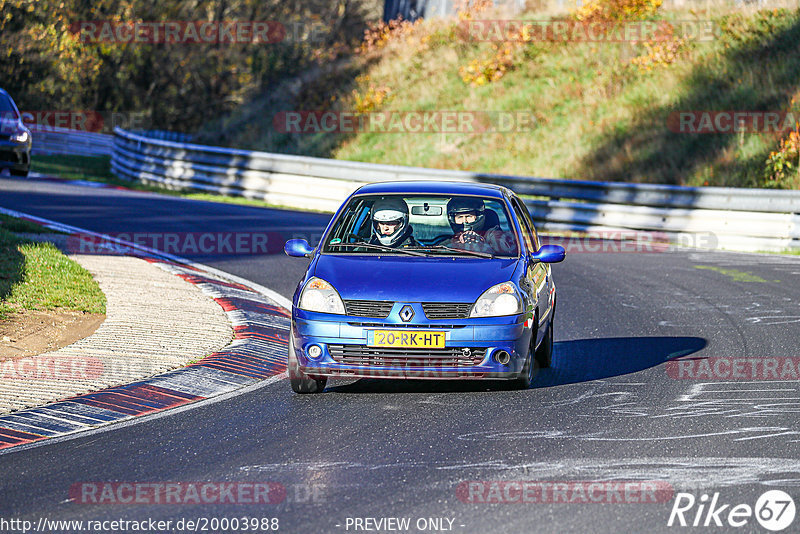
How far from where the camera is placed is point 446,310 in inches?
314

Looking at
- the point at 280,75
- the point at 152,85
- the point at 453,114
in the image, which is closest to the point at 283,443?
the point at 453,114

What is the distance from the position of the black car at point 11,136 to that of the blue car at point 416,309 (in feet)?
51.5

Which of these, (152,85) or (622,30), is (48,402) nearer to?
(622,30)

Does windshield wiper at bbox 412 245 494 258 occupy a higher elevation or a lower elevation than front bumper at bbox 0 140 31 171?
lower

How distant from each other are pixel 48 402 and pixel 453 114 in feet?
82.9

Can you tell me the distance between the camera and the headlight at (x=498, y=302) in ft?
26.3

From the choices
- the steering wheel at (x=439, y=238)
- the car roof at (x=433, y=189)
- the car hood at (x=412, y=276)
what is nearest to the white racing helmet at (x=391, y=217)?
the car roof at (x=433, y=189)

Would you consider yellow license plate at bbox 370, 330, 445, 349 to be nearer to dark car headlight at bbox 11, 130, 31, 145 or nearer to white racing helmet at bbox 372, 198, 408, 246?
white racing helmet at bbox 372, 198, 408, 246

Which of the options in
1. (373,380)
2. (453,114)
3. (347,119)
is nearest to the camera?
(373,380)

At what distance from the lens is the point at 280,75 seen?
147 ft

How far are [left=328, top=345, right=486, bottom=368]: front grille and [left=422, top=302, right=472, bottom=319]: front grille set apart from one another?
Answer: 0.23 meters

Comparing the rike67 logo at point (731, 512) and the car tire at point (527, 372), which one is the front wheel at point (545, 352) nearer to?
the car tire at point (527, 372)

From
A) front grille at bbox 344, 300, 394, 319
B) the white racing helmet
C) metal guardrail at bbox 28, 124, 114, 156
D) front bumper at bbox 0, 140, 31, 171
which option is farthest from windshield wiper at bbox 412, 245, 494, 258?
metal guardrail at bbox 28, 124, 114, 156

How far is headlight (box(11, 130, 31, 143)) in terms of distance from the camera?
23219 millimetres
